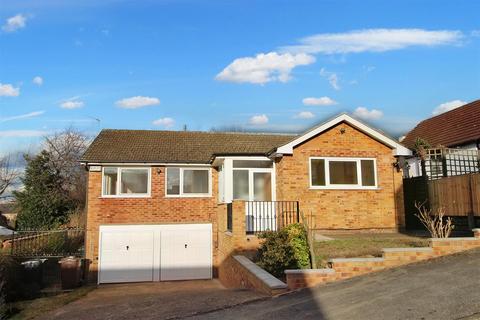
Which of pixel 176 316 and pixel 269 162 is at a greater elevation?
pixel 269 162

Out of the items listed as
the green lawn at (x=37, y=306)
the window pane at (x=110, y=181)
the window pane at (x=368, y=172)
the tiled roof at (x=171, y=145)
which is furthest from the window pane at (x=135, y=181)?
the window pane at (x=368, y=172)

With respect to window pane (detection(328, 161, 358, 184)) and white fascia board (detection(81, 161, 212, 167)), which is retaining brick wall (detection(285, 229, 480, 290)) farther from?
white fascia board (detection(81, 161, 212, 167))

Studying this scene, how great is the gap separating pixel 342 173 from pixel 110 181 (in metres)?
9.63

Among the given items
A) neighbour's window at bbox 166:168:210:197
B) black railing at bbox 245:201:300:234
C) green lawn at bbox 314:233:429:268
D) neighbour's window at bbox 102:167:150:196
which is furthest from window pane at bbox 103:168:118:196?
green lawn at bbox 314:233:429:268

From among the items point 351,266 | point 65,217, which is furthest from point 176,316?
point 65,217

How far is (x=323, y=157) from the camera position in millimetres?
16375

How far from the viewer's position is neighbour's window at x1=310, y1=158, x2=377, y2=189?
53.7 feet

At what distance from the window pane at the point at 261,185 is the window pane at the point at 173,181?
3.83m

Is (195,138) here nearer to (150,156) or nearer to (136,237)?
(150,156)

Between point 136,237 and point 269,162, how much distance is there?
6.48m

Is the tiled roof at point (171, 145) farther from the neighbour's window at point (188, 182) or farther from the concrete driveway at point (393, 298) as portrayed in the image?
the concrete driveway at point (393, 298)

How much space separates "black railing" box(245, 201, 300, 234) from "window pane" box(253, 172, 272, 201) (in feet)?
4.63

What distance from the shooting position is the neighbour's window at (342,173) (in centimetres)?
1638

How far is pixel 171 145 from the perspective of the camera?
2091cm
